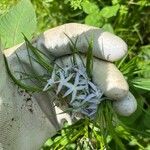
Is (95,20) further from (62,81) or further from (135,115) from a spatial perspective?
(62,81)

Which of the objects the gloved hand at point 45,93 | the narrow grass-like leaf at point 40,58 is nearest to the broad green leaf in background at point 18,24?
the gloved hand at point 45,93

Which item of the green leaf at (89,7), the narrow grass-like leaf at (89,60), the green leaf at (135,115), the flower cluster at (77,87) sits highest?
the narrow grass-like leaf at (89,60)

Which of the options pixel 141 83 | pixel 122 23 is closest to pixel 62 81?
pixel 141 83

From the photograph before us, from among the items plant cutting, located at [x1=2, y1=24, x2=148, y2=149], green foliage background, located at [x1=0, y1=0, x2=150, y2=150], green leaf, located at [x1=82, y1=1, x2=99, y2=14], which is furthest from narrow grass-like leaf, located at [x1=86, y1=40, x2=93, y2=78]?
green leaf, located at [x1=82, y1=1, x2=99, y2=14]

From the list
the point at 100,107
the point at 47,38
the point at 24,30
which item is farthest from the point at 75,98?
the point at 24,30

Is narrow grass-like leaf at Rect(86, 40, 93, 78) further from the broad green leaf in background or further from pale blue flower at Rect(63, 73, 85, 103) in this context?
the broad green leaf in background

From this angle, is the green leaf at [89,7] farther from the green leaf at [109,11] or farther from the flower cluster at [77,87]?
the flower cluster at [77,87]
